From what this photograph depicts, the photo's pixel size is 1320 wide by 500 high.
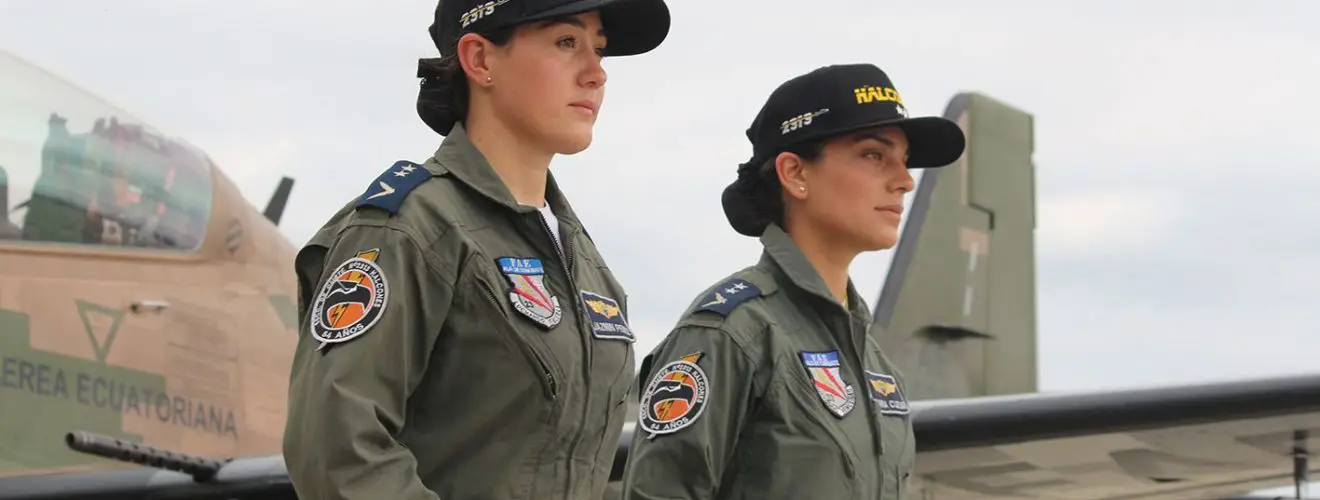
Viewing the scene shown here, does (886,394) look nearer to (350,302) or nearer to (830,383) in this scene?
(830,383)

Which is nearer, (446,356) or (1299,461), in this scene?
(446,356)

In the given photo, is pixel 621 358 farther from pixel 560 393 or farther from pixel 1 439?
pixel 1 439

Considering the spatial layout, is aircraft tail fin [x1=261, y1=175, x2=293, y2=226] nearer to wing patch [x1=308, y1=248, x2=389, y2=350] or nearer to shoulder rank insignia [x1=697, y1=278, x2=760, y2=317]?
shoulder rank insignia [x1=697, y1=278, x2=760, y2=317]

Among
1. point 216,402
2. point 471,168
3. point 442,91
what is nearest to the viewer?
point 471,168

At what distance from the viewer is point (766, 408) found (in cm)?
307

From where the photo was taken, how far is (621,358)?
230cm

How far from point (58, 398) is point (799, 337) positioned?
319cm

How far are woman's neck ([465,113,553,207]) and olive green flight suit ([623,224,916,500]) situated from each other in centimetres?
79

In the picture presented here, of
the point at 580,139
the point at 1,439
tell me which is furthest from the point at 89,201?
the point at 580,139

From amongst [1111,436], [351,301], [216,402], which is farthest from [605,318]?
[1111,436]

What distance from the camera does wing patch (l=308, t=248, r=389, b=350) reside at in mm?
2014

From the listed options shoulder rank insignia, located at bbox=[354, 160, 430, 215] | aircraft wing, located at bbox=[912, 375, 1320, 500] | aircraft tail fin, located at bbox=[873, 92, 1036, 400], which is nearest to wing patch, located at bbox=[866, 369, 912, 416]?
shoulder rank insignia, located at bbox=[354, 160, 430, 215]

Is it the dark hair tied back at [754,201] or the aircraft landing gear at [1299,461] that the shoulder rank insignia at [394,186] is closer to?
the dark hair tied back at [754,201]

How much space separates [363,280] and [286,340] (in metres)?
4.54
